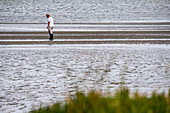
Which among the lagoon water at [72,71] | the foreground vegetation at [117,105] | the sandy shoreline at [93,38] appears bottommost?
the sandy shoreline at [93,38]

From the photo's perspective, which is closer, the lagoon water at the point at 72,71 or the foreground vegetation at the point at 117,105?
the foreground vegetation at the point at 117,105

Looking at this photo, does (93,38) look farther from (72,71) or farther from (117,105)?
(117,105)

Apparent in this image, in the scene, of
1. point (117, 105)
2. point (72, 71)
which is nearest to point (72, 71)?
point (72, 71)

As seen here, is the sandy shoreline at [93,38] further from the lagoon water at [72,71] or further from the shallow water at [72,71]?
the shallow water at [72,71]

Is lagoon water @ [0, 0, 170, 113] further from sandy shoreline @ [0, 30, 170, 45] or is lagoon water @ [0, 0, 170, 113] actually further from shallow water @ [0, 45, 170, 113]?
sandy shoreline @ [0, 30, 170, 45]

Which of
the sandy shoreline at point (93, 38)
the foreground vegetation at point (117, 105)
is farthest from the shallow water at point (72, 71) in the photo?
the sandy shoreline at point (93, 38)

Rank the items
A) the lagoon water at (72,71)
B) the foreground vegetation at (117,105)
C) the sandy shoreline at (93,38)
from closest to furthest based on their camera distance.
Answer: the foreground vegetation at (117,105) < the lagoon water at (72,71) < the sandy shoreline at (93,38)

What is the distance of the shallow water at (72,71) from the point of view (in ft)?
41.3

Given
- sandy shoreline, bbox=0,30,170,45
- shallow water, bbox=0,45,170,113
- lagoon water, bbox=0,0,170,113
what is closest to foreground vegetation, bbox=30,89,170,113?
lagoon water, bbox=0,0,170,113

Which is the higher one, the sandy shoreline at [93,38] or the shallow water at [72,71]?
the shallow water at [72,71]

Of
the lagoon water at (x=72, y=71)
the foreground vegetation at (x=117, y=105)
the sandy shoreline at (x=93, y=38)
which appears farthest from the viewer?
the sandy shoreline at (x=93, y=38)

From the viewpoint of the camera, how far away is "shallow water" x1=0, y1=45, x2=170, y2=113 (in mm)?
12578

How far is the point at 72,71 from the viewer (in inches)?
656

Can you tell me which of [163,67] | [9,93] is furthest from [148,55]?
[9,93]
